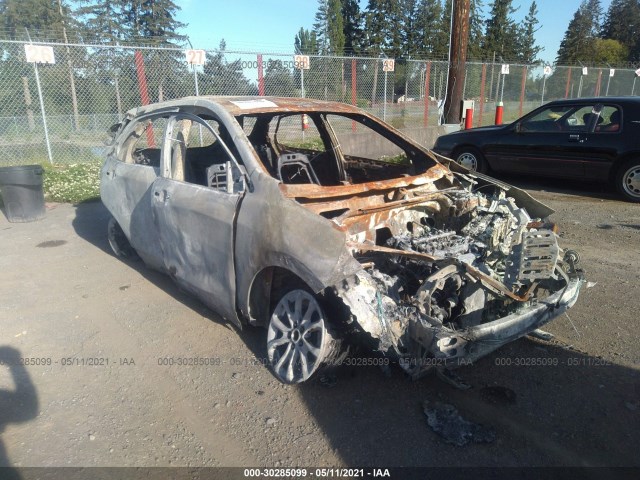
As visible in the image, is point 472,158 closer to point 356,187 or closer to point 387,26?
point 356,187

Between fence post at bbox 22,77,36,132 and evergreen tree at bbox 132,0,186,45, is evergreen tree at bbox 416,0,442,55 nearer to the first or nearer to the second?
evergreen tree at bbox 132,0,186,45

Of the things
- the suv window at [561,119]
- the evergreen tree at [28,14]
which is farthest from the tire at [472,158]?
the evergreen tree at [28,14]

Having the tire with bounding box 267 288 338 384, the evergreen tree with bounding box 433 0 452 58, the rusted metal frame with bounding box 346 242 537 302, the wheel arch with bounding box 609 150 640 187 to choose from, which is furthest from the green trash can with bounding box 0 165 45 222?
the evergreen tree with bounding box 433 0 452 58

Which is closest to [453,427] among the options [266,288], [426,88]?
[266,288]

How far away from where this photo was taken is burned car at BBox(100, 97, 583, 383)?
2.78 metres

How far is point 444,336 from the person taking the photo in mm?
2594

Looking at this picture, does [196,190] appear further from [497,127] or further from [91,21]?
[91,21]

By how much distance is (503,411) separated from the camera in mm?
2906

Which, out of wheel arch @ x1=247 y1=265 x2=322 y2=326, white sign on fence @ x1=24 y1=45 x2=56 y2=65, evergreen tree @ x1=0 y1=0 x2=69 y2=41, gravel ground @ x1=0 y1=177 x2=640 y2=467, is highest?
evergreen tree @ x1=0 y1=0 x2=69 y2=41

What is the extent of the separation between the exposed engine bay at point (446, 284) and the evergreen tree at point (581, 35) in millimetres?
52856

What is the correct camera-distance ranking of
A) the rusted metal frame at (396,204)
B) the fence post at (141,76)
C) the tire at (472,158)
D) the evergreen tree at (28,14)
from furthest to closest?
the evergreen tree at (28,14) → the fence post at (141,76) → the tire at (472,158) → the rusted metal frame at (396,204)

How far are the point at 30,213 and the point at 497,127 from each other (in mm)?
8426

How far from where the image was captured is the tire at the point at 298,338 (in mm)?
2975

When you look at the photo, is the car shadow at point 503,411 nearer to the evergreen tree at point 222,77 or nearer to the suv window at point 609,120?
the suv window at point 609,120
